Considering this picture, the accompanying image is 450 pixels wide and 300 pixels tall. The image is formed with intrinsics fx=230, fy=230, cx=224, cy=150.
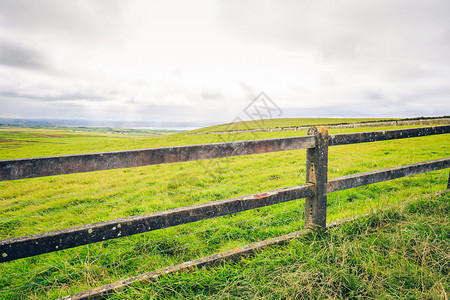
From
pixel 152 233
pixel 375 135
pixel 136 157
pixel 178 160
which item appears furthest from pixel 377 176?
pixel 152 233

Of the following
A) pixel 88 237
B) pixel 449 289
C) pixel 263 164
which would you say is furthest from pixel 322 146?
A: pixel 263 164

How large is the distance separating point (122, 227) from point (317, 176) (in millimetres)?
2383

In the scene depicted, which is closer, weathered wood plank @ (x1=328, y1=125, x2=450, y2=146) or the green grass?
the green grass

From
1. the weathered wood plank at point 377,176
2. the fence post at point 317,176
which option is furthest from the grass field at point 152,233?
the weathered wood plank at point 377,176

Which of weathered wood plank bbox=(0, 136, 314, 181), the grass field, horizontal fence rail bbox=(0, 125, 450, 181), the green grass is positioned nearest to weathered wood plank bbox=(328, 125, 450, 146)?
horizontal fence rail bbox=(0, 125, 450, 181)

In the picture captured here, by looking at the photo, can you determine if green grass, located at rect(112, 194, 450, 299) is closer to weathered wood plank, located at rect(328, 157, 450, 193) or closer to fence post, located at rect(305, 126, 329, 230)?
fence post, located at rect(305, 126, 329, 230)

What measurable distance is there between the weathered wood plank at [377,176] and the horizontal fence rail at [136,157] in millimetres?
547

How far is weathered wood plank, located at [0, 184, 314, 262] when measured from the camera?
6.31 feet

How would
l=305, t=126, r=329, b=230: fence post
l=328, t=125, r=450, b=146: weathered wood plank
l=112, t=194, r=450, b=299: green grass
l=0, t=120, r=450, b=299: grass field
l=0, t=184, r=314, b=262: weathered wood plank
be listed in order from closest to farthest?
l=0, t=184, r=314, b=262: weathered wood plank
l=112, t=194, r=450, b=299: green grass
l=0, t=120, r=450, b=299: grass field
l=305, t=126, r=329, b=230: fence post
l=328, t=125, r=450, b=146: weathered wood plank

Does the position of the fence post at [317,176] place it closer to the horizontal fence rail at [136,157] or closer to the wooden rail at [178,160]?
the wooden rail at [178,160]

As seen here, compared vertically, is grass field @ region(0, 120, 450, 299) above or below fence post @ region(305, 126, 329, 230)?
below

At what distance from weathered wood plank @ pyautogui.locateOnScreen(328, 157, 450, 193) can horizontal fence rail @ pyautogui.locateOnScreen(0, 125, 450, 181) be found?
0.55m

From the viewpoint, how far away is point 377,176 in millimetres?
3664

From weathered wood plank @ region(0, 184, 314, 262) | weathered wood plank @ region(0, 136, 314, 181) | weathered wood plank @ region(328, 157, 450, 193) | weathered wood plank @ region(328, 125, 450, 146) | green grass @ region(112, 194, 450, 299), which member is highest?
weathered wood plank @ region(328, 125, 450, 146)
